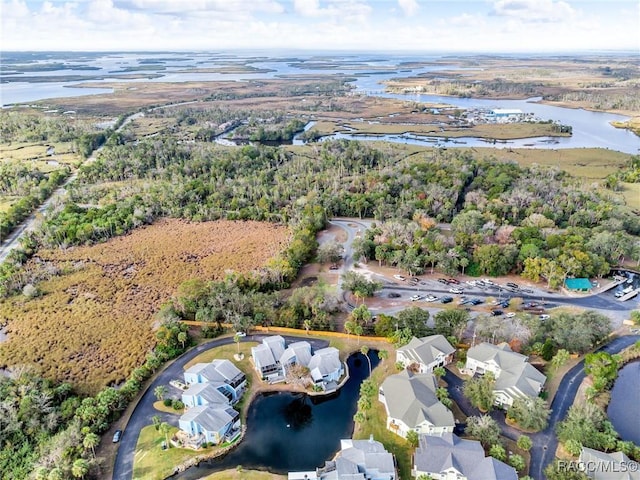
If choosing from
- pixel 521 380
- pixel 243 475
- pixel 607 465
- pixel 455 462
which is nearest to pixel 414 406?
pixel 455 462

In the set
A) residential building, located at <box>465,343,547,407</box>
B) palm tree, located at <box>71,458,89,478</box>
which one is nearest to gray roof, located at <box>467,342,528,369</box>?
residential building, located at <box>465,343,547,407</box>

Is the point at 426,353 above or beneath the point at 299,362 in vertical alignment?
above

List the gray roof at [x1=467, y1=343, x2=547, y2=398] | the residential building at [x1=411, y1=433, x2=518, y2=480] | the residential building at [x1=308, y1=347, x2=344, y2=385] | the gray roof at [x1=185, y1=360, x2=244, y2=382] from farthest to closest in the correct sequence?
the residential building at [x1=308, y1=347, x2=344, y2=385] → the gray roof at [x1=185, y1=360, x2=244, y2=382] → the gray roof at [x1=467, y1=343, x2=547, y2=398] → the residential building at [x1=411, y1=433, x2=518, y2=480]

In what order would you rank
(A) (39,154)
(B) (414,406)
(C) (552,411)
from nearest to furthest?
(B) (414,406) → (C) (552,411) → (A) (39,154)

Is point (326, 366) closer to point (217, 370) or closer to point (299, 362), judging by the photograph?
point (299, 362)

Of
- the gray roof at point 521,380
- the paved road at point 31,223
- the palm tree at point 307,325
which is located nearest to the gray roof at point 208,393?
the palm tree at point 307,325

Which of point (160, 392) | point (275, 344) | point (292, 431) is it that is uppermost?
point (275, 344)

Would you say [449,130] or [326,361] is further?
[449,130]

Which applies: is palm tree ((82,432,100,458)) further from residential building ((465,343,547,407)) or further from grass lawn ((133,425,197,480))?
residential building ((465,343,547,407))
